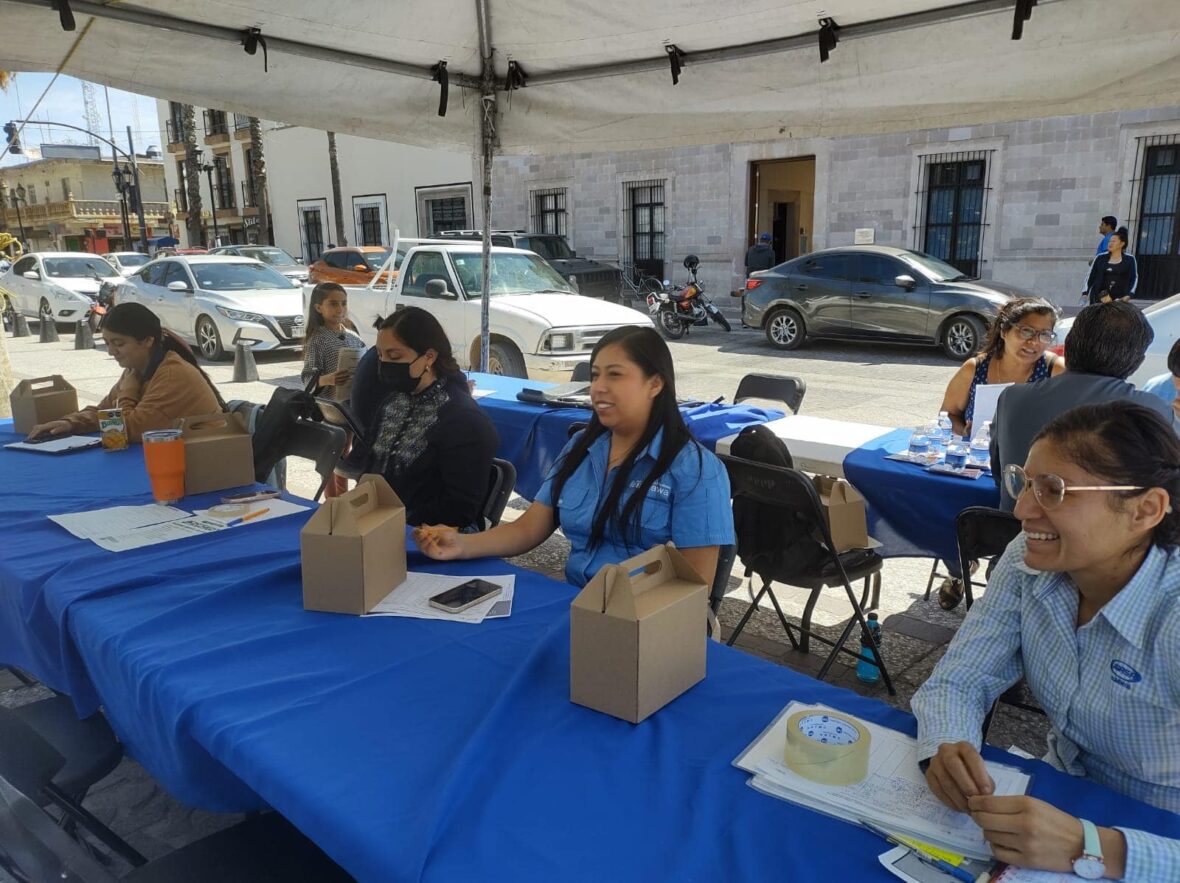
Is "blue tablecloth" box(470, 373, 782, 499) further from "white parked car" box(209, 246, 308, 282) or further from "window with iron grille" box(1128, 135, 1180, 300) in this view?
"white parked car" box(209, 246, 308, 282)

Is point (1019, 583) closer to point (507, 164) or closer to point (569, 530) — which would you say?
point (569, 530)

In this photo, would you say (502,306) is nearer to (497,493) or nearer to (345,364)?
(345,364)

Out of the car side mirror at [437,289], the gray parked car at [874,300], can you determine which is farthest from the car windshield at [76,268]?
the gray parked car at [874,300]

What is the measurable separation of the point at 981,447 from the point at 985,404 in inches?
7.4

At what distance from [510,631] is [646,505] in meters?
0.61

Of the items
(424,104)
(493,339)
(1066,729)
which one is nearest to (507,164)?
(493,339)

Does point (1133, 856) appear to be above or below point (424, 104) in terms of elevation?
below

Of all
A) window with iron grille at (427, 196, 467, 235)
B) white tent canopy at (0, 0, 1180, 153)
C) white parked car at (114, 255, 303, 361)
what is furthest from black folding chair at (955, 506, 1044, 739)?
window with iron grille at (427, 196, 467, 235)

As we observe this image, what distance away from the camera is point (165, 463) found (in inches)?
106

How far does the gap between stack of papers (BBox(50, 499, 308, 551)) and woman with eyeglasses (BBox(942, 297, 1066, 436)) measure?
2.97 metres

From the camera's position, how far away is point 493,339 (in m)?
8.76

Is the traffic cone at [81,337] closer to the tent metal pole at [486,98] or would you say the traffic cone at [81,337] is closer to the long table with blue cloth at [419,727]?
the tent metal pole at [486,98]

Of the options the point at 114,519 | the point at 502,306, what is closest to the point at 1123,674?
the point at 114,519

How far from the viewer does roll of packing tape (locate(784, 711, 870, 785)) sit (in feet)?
4.13
